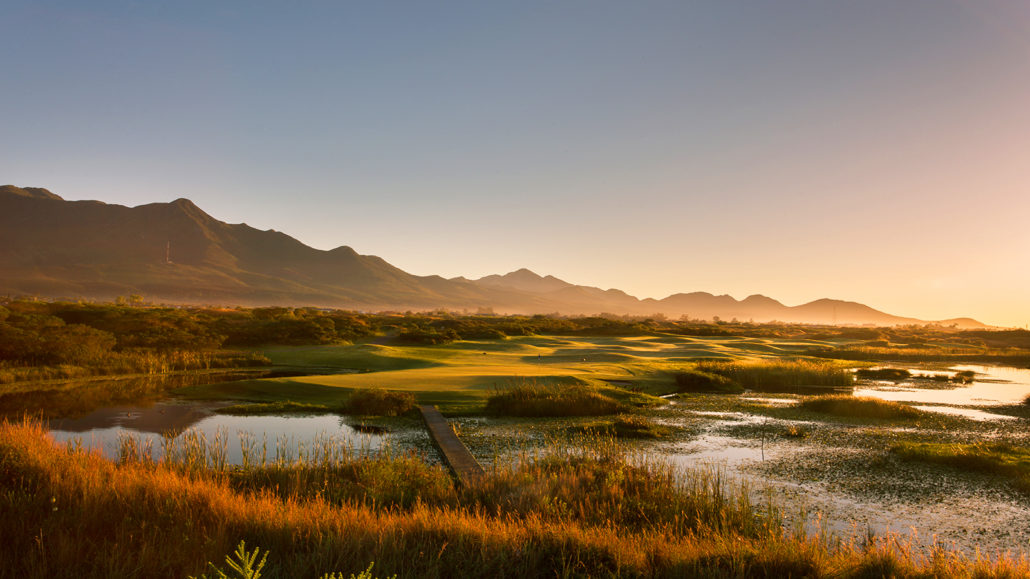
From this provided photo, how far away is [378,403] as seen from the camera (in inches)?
929

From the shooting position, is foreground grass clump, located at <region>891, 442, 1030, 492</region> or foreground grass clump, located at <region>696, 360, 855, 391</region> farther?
foreground grass clump, located at <region>696, 360, 855, 391</region>

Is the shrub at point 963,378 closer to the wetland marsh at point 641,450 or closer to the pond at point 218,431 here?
the wetland marsh at point 641,450

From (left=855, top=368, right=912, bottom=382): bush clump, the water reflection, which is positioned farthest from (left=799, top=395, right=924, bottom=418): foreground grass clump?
the water reflection

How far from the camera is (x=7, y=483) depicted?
32.3ft

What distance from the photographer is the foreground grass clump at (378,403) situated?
23297 millimetres

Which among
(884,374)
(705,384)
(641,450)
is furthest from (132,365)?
(884,374)

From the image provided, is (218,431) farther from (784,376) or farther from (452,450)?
(784,376)

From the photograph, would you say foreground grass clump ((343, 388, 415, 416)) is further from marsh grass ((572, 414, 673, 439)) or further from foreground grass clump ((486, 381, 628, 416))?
marsh grass ((572, 414, 673, 439))

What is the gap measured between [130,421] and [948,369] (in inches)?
2251

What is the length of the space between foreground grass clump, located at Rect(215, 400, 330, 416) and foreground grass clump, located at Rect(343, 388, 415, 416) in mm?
1322

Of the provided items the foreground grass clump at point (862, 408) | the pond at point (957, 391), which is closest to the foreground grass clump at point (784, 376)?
the pond at point (957, 391)

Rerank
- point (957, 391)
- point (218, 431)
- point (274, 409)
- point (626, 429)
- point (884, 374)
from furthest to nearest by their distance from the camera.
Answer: point (884, 374) < point (957, 391) < point (274, 409) < point (626, 429) < point (218, 431)

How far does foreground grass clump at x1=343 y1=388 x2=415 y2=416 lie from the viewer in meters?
23.3

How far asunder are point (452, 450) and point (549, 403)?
8404mm
